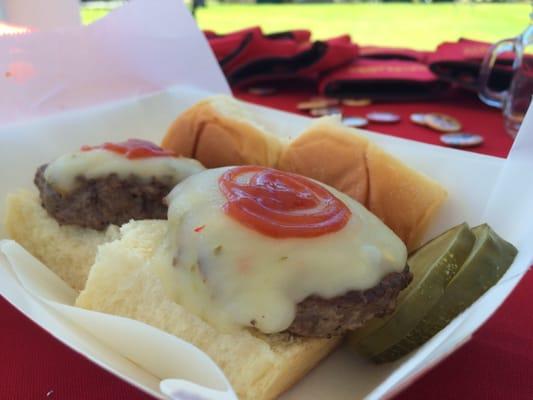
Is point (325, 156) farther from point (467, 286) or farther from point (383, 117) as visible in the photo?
point (383, 117)

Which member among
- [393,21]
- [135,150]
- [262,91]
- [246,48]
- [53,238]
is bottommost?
[393,21]

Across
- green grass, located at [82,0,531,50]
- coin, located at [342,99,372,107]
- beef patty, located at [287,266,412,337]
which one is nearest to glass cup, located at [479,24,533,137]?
coin, located at [342,99,372,107]

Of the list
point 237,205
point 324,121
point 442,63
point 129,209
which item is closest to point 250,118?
point 324,121

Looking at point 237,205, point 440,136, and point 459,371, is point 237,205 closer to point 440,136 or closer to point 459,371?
point 459,371

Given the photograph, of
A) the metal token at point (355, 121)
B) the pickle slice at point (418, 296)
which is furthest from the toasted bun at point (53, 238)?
the metal token at point (355, 121)

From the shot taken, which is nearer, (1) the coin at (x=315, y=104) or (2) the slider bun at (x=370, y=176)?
(2) the slider bun at (x=370, y=176)

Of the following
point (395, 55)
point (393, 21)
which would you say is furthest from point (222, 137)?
point (393, 21)

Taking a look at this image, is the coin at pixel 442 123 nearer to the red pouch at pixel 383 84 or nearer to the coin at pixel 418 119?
the coin at pixel 418 119
